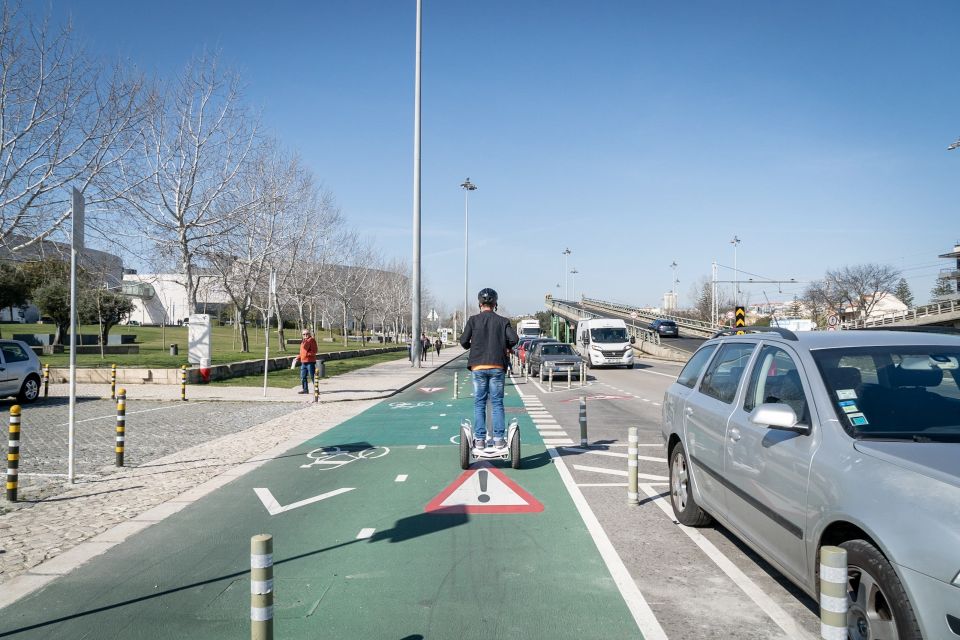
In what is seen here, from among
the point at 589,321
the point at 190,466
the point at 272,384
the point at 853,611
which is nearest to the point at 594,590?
the point at 853,611

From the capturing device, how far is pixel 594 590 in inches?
190

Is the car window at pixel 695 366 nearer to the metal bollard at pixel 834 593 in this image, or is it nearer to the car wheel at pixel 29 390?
the metal bollard at pixel 834 593

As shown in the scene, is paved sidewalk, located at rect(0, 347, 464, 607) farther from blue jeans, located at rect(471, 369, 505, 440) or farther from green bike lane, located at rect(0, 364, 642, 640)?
blue jeans, located at rect(471, 369, 505, 440)

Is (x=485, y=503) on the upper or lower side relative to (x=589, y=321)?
lower

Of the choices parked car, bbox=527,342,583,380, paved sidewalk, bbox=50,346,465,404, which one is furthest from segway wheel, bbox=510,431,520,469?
parked car, bbox=527,342,583,380

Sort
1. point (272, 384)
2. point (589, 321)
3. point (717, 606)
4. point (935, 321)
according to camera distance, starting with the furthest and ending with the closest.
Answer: point (935, 321)
point (589, 321)
point (272, 384)
point (717, 606)

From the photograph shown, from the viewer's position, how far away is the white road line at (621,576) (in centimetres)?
420

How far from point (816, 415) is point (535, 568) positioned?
2.36 meters

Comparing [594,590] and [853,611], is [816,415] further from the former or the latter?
[594,590]

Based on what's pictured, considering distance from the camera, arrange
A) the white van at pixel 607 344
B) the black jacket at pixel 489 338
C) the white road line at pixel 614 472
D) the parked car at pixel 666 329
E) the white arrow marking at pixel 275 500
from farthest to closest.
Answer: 1. the parked car at pixel 666 329
2. the white van at pixel 607 344
3. the white road line at pixel 614 472
4. the black jacket at pixel 489 338
5. the white arrow marking at pixel 275 500

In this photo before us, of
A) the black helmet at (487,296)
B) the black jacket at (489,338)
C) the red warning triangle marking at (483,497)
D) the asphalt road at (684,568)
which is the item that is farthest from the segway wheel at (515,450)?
the black helmet at (487,296)

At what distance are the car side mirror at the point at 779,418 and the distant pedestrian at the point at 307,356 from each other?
56.9 feet

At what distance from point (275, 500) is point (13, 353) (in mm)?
13376

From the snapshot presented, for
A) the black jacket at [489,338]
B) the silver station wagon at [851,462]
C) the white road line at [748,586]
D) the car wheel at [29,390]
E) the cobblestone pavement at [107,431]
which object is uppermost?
the black jacket at [489,338]
